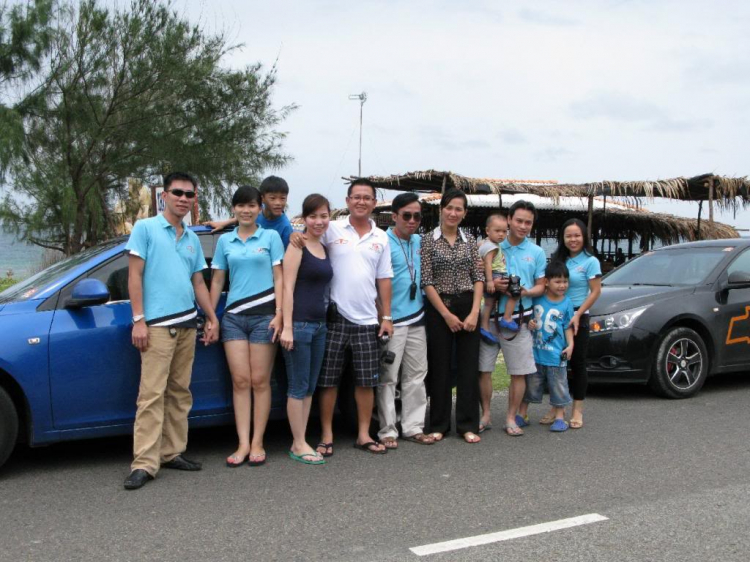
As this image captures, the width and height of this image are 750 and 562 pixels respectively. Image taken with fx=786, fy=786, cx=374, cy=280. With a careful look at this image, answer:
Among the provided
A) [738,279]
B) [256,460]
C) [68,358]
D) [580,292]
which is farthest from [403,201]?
[738,279]

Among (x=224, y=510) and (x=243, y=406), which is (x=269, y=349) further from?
(x=224, y=510)

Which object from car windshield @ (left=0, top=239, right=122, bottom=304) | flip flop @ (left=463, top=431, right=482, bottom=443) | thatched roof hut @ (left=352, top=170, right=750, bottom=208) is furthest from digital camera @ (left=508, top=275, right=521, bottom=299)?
thatched roof hut @ (left=352, top=170, right=750, bottom=208)

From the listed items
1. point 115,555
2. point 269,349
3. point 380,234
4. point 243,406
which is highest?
point 380,234

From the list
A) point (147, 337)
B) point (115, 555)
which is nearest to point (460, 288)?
point (147, 337)

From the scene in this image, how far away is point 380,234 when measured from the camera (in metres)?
5.48

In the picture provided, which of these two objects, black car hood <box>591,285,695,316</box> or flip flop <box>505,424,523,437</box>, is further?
black car hood <box>591,285,695,316</box>

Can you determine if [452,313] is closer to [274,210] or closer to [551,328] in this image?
[551,328]

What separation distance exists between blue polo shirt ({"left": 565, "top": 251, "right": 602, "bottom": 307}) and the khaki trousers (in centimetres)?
308

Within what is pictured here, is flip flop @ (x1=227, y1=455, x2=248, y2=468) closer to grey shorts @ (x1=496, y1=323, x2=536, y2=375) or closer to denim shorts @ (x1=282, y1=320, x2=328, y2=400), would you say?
denim shorts @ (x1=282, y1=320, x2=328, y2=400)

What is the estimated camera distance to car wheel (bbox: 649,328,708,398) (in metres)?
7.34

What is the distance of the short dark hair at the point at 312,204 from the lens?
17.2 feet

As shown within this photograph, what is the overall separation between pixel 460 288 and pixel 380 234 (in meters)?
0.73

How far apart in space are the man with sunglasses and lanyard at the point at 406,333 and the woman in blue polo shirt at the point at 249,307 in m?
0.92

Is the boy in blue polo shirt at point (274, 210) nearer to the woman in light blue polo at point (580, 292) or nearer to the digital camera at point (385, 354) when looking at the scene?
the digital camera at point (385, 354)
